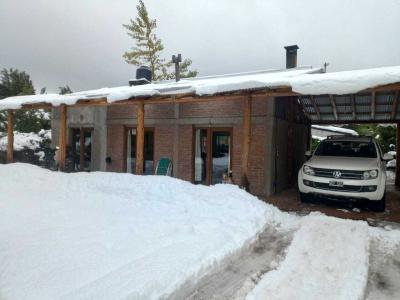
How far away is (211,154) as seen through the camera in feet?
35.6

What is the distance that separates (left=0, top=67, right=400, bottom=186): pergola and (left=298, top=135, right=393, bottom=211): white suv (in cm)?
158

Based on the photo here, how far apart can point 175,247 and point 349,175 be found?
16.3 ft

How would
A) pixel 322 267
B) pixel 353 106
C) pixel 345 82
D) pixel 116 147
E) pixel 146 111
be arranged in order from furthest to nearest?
1. pixel 116 147
2. pixel 146 111
3. pixel 353 106
4. pixel 345 82
5. pixel 322 267

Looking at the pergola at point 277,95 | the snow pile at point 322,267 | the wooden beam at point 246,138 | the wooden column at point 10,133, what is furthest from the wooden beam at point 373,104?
the wooden column at point 10,133

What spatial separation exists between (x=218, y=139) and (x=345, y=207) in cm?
455

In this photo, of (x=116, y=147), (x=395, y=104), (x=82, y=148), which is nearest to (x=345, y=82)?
(x=395, y=104)

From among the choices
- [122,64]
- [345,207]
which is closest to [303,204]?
[345,207]

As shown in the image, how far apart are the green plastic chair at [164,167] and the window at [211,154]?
3.23 feet

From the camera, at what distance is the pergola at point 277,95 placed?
6582 mm

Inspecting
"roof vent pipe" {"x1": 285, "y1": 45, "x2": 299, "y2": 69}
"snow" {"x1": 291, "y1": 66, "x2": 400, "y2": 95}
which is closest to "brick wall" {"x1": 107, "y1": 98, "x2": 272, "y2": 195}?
"snow" {"x1": 291, "y1": 66, "x2": 400, "y2": 95}

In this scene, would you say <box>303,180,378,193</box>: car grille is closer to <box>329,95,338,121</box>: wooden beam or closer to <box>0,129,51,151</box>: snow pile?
<box>329,95,338,121</box>: wooden beam

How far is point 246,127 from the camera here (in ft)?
26.6

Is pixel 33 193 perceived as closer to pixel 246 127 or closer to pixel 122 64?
pixel 246 127

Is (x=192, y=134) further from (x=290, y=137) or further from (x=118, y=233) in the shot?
(x=118, y=233)
